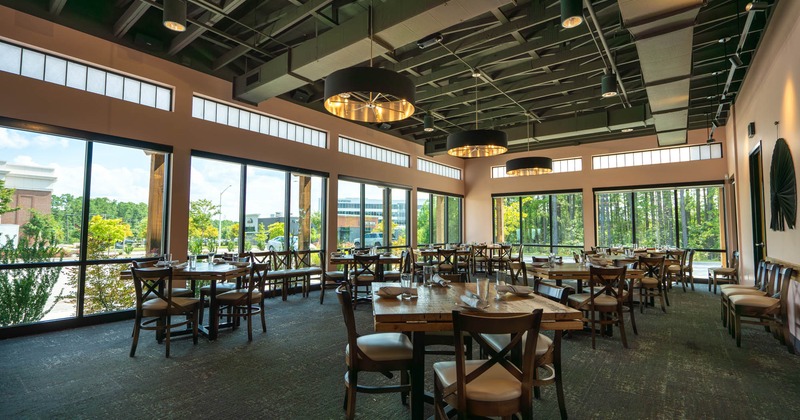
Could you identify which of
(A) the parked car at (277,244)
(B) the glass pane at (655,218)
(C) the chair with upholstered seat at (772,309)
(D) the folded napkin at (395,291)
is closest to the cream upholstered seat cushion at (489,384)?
(D) the folded napkin at (395,291)

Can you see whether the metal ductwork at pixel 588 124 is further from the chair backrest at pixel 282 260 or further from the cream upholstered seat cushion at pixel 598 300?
the chair backrest at pixel 282 260

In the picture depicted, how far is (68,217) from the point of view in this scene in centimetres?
502

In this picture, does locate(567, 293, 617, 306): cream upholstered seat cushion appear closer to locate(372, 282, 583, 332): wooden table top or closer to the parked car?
locate(372, 282, 583, 332): wooden table top

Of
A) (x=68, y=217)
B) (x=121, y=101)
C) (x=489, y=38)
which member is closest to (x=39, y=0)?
(x=121, y=101)

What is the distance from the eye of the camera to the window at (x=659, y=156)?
30.5 feet

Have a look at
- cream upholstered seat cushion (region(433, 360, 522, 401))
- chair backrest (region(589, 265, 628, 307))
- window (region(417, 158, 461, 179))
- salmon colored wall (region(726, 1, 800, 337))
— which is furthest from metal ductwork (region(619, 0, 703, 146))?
window (region(417, 158, 461, 179))

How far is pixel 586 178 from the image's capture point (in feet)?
35.1

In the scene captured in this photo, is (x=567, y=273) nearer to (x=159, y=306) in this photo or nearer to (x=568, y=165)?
(x=159, y=306)

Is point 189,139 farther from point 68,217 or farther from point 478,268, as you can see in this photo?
point 478,268

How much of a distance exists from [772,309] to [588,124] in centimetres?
546

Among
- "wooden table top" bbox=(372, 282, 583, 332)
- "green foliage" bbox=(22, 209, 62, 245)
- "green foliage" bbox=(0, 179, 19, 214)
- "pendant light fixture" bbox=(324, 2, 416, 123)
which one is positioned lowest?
"wooden table top" bbox=(372, 282, 583, 332)

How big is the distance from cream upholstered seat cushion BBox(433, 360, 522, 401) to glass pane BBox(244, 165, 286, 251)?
18.6 feet

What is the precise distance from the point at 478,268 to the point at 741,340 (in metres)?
7.27

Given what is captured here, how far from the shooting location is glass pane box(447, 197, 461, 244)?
12484mm
